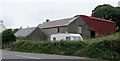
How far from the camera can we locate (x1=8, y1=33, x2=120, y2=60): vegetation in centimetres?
2463

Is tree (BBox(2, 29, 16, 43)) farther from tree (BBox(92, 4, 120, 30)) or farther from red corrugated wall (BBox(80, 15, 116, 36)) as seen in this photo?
tree (BBox(92, 4, 120, 30))

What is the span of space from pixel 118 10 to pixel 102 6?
A: 4607 mm

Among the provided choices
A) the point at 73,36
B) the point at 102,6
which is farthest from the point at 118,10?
the point at 73,36

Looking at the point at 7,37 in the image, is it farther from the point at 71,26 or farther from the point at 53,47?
the point at 53,47

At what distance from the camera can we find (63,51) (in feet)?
104

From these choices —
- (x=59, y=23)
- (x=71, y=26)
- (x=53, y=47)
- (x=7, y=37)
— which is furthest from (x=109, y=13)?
(x=53, y=47)

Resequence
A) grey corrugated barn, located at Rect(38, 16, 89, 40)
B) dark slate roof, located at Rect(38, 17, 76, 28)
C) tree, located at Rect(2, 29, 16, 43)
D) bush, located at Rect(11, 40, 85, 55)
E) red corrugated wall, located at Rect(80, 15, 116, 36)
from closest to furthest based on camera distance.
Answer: bush, located at Rect(11, 40, 85, 55), tree, located at Rect(2, 29, 16, 43), grey corrugated barn, located at Rect(38, 16, 89, 40), dark slate roof, located at Rect(38, 17, 76, 28), red corrugated wall, located at Rect(80, 15, 116, 36)

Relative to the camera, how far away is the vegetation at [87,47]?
24634 millimetres

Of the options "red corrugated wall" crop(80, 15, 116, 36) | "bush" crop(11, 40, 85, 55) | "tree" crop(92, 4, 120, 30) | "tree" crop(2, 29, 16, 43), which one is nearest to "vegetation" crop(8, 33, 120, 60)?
"bush" crop(11, 40, 85, 55)

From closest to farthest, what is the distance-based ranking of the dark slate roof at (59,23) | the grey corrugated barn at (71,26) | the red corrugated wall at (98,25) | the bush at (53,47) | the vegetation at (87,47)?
1. the vegetation at (87,47)
2. the bush at (53,47)
3. the grey corrugated barn at (71,26)
4. the dark slate roof at (59,23)
5. the red corrugated wall at (98,25)

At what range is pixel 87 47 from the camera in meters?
28.1

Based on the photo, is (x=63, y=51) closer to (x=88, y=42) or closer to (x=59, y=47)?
(x=59, y=47)

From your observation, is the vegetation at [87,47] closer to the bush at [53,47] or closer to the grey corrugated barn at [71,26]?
the bush at [53,47]

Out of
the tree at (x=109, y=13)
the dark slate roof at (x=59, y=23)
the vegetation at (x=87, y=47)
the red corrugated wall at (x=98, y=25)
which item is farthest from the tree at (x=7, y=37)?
the tree at (x=109, y=13)
